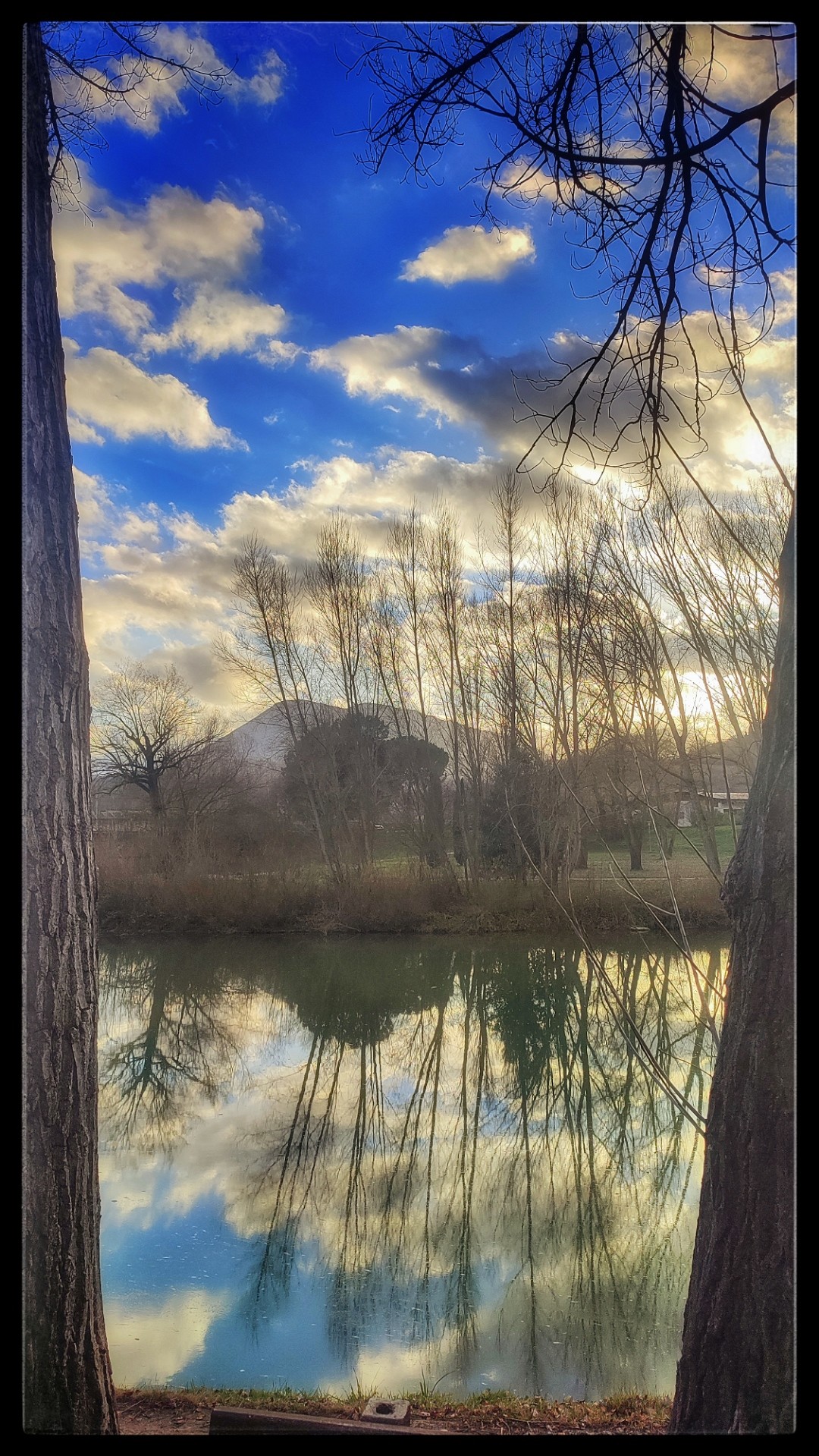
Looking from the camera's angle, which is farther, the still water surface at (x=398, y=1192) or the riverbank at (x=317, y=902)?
the riverbank at (x=317, y=902)

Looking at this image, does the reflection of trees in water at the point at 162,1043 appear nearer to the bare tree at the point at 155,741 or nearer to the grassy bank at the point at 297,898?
the grassy bank at the point at 297,898

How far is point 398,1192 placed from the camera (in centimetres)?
428

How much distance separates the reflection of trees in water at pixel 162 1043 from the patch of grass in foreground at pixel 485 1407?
282cm

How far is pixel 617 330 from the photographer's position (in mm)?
1661

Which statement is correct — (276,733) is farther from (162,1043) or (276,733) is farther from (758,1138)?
(758,1138)

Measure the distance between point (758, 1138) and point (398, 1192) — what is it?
3.66 m

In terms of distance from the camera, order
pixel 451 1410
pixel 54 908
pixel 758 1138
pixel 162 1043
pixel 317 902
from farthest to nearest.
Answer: pixel 317 902
pixel 162 1043
pixel 451 1410
pixel 54 908
pixel 758 1138

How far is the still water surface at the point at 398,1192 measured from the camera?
292 cm

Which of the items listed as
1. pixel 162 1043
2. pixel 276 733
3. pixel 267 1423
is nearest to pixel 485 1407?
pixel 267 1423

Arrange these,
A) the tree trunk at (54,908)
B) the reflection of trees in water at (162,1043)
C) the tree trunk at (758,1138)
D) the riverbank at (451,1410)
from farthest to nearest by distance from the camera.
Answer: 1. the reflection of trees in water at (162,1043)
2. the riverbank at (451,1410)
3. the tree trunk at (54,908)
4. the tree trunk at (758,1138)

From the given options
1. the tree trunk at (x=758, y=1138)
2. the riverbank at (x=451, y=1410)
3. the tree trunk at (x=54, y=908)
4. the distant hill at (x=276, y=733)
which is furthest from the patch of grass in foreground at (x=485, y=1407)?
the distant hill at (x=276, y=733)

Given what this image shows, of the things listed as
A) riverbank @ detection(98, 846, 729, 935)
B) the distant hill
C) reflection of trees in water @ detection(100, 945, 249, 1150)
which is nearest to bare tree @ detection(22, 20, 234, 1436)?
reflection of trees in water @ detection(100, 945, 249, 1150)

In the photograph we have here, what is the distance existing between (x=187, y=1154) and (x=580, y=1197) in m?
2.29
